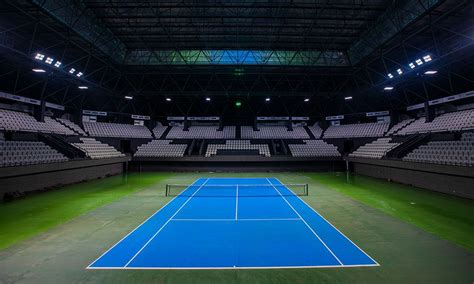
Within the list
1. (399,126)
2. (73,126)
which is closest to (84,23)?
(73,126)

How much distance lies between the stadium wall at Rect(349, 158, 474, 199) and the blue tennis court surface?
11629mm

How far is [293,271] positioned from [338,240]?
3.03 metres

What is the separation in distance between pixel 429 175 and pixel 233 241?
63.0 ft

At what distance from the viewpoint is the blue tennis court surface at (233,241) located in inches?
278

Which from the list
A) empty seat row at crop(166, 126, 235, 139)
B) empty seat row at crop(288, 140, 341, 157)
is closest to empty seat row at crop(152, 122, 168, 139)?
empty seat row at crop(166, 126, 235, 139)

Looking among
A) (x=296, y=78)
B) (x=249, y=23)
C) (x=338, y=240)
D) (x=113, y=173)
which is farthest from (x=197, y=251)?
(x=296, y=78)

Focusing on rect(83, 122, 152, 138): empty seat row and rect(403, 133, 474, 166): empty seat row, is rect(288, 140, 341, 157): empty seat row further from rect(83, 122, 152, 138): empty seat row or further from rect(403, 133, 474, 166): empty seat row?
rect(83, 122, 152, 138): empty seat row

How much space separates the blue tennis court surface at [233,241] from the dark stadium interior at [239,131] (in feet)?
0.51

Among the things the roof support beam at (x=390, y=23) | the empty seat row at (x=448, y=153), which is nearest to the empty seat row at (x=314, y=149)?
the empty seat row at (x=448, y=153)

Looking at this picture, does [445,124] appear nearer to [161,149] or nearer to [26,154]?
[161,149]

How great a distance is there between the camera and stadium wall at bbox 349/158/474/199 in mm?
16562

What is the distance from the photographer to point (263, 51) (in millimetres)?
27516

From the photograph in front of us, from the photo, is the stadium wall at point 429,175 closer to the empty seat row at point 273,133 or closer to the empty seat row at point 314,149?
the empty seat row at point 314,149

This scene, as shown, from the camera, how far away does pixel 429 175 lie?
784 inches
